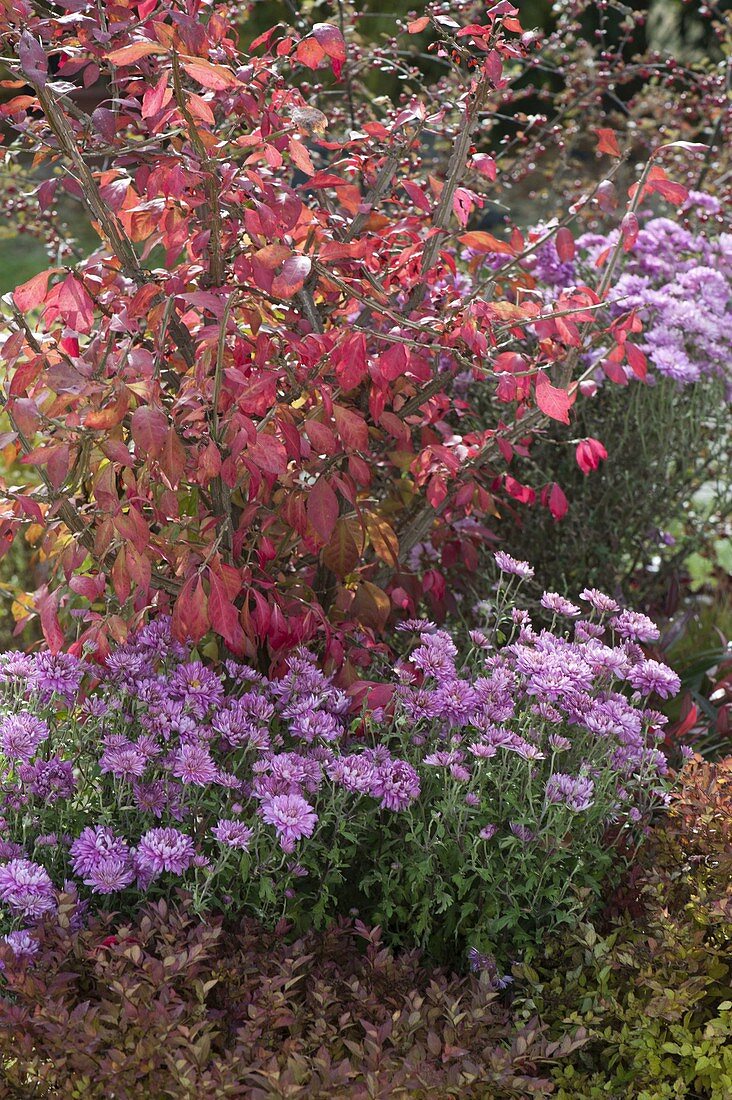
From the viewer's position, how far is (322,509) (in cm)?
226

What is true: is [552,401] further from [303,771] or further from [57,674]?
[57,674]

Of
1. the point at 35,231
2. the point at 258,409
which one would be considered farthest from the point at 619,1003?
the point at 35,231

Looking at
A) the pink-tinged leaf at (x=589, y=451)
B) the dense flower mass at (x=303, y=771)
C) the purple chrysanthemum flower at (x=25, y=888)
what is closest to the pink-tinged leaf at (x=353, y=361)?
the dense flower mass at (x=303, y=771)

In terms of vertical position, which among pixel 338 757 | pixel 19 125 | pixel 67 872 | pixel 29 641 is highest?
pixel 19 125

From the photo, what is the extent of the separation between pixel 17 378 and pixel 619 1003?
153 cm

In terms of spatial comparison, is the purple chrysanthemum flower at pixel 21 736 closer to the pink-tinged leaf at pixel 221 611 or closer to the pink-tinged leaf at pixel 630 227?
the pink-tinged leaf at pixel 221 611

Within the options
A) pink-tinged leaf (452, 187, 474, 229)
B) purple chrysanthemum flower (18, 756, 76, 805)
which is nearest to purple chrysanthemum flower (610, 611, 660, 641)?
pink-tinged leaf (452, 187, 474, 229)

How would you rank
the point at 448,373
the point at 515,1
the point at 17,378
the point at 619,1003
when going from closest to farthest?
the point at 619,1003 → the point at 17,378 → the point at 448,373 → the point at 515,1

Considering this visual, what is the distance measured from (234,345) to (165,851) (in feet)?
3.46

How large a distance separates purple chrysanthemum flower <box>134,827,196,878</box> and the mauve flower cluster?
1.83 meters

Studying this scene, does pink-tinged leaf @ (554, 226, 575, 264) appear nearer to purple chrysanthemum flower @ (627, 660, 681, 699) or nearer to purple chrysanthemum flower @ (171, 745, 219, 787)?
purple chrysanthemum flower @ (627, 660, 681, 699)

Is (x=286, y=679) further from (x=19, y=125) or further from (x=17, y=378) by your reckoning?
(x=19, y=125)

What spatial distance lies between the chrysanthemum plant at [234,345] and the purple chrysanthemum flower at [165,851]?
0.36 meters

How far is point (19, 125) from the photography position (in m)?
2.24
